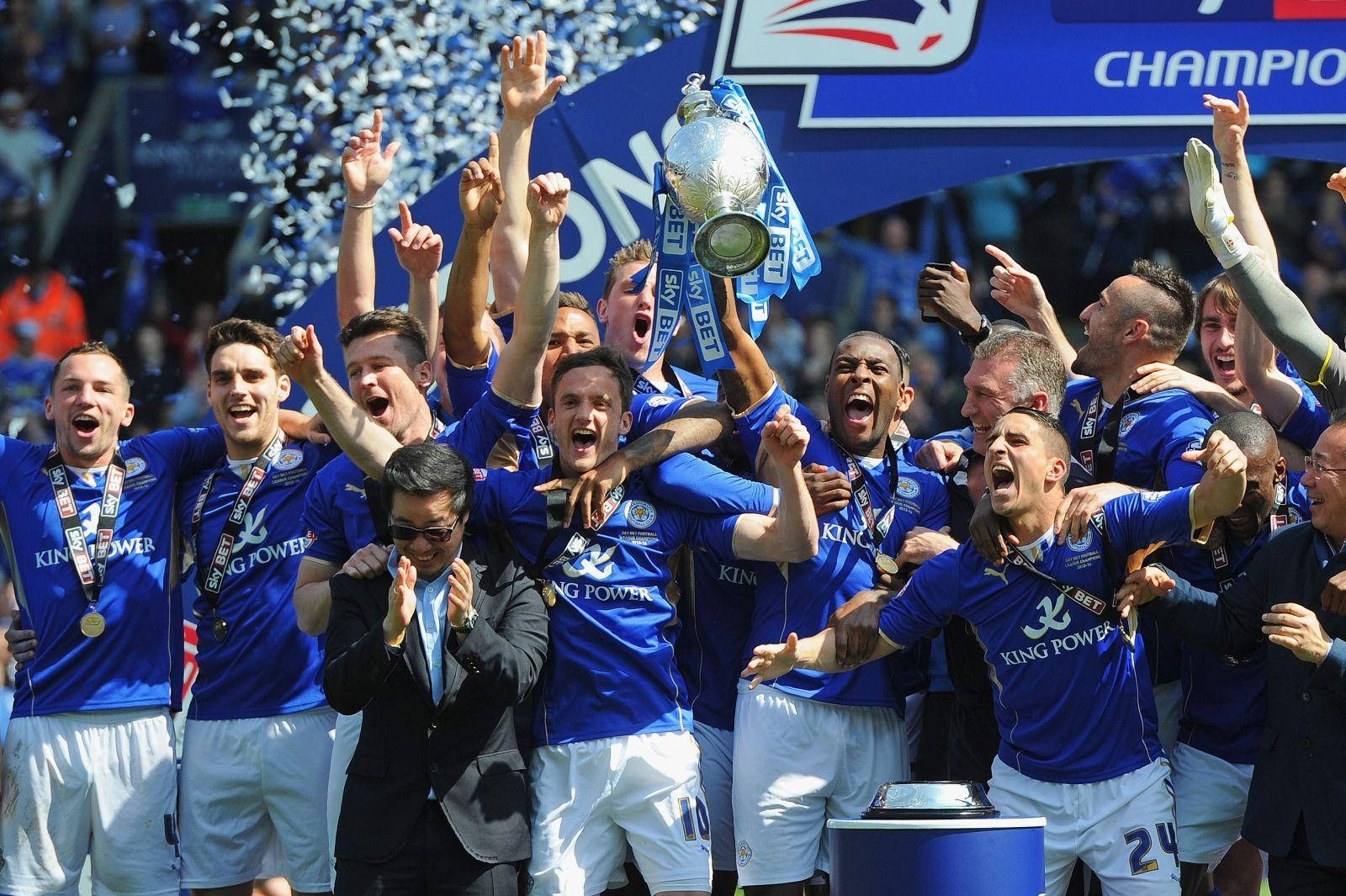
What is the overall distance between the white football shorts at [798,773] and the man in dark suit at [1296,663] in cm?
99

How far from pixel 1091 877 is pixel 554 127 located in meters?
4.10

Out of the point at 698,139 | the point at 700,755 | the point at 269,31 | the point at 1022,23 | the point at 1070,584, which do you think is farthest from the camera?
the point at 269,31

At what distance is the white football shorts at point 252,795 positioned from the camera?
5215mm

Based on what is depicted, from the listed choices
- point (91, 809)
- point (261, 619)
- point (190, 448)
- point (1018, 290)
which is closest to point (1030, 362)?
point (1018, 290)

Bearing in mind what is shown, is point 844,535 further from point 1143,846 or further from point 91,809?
point 91,809

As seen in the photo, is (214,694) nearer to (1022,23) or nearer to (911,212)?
(911,212)

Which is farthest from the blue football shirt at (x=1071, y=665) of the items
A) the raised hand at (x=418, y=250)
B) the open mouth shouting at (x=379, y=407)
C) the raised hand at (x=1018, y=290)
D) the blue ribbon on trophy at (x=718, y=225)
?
the raised hand at (x=418, y=250)

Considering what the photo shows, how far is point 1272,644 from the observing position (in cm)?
447

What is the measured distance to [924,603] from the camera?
4.61 meters

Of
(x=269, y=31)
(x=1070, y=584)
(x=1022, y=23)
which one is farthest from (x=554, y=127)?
(x=1070, y=584)

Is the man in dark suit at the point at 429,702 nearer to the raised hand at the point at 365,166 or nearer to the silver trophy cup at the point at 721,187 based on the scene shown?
the silver trophy cup at the point at 721,187

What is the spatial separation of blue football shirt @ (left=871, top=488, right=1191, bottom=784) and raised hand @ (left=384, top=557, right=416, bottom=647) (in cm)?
159

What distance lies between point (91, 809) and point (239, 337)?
1.67 m

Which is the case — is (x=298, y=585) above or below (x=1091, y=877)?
above
